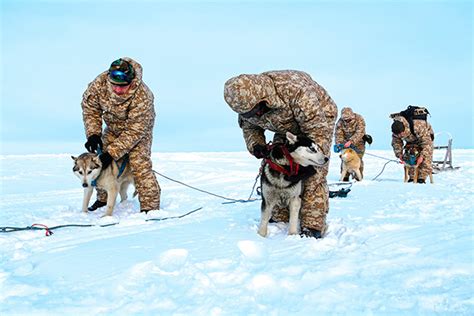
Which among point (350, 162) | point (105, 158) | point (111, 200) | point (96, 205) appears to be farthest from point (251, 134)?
point (350, 162)

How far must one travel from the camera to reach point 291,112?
3699mm

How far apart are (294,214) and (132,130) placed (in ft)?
7.75

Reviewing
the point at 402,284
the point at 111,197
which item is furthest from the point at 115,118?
the point at 402,284

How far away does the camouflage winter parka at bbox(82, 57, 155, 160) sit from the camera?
4.77 meters

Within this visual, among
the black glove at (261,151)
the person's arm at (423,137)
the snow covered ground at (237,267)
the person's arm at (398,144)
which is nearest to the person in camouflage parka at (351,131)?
the person's arm at (398,144)

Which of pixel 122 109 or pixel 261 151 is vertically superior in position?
pixel 122 109

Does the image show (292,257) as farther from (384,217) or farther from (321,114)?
(384,217)

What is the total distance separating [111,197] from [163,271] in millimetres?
2861

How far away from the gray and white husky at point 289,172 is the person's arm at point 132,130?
72.8 inches

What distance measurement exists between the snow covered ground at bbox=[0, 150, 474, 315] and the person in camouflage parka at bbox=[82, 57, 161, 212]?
76cm

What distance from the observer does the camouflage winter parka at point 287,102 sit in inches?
129

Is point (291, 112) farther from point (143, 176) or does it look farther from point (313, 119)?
point (143, 176)

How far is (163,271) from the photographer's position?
242 cm

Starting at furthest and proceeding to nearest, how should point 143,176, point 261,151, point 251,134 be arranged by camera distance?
point 143,176
point 251,134
point 261,151
